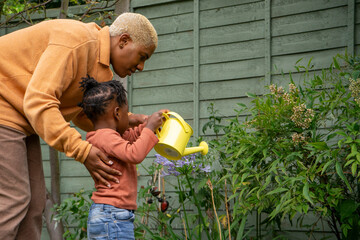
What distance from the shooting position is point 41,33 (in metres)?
2.02

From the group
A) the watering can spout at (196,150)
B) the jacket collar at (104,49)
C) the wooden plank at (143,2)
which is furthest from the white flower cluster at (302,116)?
the wooden plank at (143,2)

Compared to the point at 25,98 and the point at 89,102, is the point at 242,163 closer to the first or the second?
the point at 89,102

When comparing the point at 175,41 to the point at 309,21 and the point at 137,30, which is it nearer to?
the point at 309,21

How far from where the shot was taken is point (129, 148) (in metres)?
1.96

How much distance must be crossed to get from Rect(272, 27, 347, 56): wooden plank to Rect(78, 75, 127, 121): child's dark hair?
1.85 meters

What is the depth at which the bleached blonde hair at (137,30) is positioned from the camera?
2141 mm

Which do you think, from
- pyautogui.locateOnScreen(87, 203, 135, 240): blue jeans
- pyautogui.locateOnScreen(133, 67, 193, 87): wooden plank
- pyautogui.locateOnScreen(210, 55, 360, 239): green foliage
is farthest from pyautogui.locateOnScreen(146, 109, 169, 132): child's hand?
pyautogui.locateOnScreen(133, 67, 193, 87): wooden plank

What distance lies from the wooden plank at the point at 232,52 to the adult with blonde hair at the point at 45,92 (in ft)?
5.44

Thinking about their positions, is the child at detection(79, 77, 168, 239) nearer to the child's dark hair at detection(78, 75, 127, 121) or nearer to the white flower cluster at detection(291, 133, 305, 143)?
the child's dark hair at detection(78, 75, 127, 121)

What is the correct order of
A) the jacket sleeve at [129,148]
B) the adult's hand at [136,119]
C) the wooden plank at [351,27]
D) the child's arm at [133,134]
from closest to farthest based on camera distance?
the jacket sleeve at [129,148], the child's arm at [133,134], the adult's hand at [136,119], the wooden plank at [351,27]

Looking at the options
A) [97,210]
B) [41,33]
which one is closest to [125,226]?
[97,210]

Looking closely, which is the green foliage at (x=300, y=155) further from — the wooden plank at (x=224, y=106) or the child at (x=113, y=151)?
the child at (x=113, y=151)

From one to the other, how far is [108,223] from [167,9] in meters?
2.48

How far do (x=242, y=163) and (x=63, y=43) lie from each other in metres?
1.34
